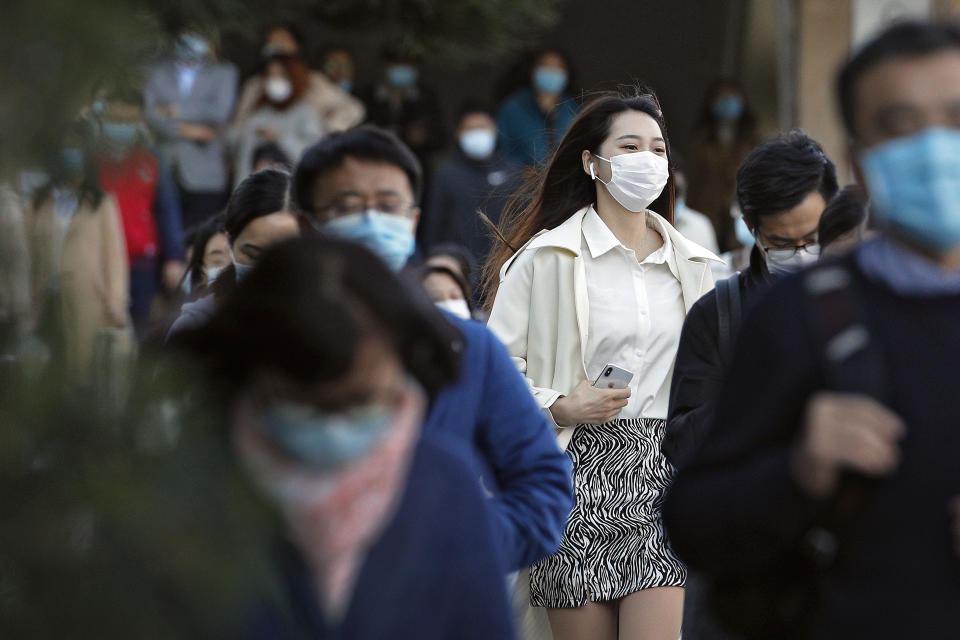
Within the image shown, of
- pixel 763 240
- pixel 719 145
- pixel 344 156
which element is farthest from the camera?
pixel 719 145

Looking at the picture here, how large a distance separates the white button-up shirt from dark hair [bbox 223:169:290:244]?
1.04 meters

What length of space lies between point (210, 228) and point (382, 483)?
145 inches

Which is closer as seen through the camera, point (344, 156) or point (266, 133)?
point (344, 156)

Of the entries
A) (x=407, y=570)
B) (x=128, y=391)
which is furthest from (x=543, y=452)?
(x=128, y=391)

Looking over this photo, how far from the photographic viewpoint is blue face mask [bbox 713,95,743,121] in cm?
1216

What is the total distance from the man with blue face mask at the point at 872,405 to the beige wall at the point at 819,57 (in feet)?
36.5

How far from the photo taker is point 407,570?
226 centimetres

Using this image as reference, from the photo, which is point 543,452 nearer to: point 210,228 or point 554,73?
point 210,228

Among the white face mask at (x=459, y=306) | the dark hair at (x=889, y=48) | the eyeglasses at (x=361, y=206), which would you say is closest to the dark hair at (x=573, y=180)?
the white face mask at (x=459, y=306)

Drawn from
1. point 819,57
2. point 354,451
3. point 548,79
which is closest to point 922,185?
point 354,451

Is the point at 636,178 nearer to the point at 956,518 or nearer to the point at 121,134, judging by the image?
the point at 956,518

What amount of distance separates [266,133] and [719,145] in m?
3.55

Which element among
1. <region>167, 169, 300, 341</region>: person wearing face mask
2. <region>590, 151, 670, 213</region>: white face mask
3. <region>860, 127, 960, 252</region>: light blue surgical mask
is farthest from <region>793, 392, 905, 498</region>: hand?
<region>590, 151, 670, 213</region>: white face mask

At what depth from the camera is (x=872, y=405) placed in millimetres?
2123
